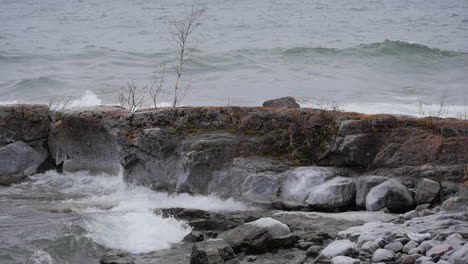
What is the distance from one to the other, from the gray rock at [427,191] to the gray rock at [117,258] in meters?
4.33

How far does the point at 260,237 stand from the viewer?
7.20 metres

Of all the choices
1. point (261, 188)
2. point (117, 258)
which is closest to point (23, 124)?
point (261, 188)

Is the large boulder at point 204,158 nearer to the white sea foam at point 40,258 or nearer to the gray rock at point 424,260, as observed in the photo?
the white sea foam at point 40,258

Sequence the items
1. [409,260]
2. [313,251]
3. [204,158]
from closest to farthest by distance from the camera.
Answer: [409,260]
[313,251]
[204,158]

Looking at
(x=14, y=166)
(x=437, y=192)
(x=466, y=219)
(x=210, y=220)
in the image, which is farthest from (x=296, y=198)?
(x=14, y=166)

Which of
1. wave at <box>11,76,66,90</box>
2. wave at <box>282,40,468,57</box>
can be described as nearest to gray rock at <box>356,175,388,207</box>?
wave at <box>11,76,66,90</box>

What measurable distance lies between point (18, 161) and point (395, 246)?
8.55 m

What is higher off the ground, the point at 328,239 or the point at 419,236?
the point at 419,236

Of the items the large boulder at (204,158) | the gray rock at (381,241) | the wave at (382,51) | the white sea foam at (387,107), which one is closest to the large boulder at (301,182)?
the large boulder at (204,158)

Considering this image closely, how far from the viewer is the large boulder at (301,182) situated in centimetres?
914

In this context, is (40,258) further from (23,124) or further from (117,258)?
(23,124)

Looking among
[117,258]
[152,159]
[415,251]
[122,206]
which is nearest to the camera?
[415,251]

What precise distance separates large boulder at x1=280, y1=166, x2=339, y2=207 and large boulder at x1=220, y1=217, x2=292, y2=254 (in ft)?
5.56

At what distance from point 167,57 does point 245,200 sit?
59.0ft
